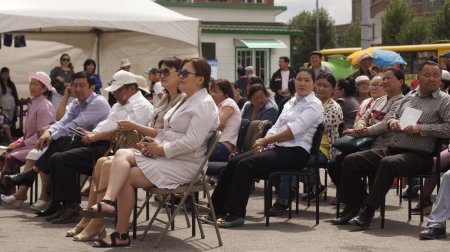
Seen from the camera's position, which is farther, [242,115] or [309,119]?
[242,115]

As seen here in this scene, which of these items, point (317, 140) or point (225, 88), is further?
point (225, 88)

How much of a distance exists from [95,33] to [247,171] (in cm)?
951

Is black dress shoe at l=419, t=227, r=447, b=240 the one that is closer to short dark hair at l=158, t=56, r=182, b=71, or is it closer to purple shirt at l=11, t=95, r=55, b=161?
short dark hair at l=158, t=56, r=182, b=71

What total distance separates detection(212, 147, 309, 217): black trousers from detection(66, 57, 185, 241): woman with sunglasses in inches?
33.6

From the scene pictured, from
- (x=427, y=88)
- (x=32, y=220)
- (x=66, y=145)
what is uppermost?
(x=427, y=88)

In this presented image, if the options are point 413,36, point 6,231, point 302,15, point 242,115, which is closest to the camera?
point 6,231

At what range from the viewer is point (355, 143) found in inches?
345

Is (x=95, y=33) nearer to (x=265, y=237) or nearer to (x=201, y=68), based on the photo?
(x=201, y=68)

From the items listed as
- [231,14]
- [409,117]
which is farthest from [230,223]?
[231,14]

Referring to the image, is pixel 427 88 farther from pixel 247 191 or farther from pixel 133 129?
pixel 133 129

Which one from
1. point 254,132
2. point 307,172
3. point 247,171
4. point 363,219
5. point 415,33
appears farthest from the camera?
point 415,33

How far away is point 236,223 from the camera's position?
8.25m

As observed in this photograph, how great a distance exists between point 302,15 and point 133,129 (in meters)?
63.0

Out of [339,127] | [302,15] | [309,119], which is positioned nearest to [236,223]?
[309,119]
